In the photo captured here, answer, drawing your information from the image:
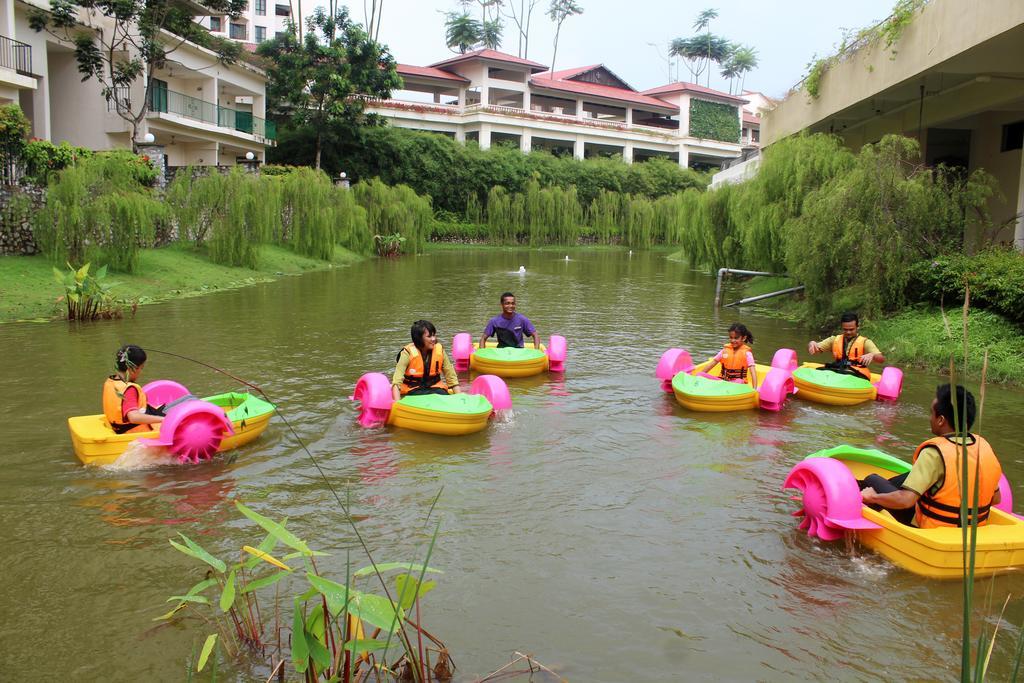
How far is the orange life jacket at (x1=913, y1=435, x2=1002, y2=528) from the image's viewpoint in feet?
15.5

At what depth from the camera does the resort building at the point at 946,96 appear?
1184cm

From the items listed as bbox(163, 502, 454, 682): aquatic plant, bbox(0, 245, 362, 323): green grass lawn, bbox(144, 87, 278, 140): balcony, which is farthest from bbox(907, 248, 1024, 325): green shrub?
bbox(144, 87, 278, 140): balcony

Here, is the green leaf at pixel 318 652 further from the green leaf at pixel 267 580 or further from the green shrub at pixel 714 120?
the green shrub at pixel 714 120

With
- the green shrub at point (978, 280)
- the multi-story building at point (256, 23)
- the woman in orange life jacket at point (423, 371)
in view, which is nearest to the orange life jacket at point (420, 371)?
the woman in orange life jacket at point (423, 371)

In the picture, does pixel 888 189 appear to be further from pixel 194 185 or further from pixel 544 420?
pixel 194 185

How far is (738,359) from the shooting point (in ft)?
30.6

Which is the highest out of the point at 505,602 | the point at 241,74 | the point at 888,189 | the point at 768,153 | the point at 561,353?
the point at 241,74

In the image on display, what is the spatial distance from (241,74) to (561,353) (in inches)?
1279

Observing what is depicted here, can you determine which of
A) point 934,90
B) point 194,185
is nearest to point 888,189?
point 934,90

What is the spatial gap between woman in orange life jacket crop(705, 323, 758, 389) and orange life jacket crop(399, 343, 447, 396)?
3358 mm

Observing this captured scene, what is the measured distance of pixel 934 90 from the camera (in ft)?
51.0

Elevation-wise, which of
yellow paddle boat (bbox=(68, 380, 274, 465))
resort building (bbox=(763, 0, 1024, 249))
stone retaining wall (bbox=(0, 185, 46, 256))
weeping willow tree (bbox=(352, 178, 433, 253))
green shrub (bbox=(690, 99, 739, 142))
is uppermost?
green shrub (bbox=(690, 99, 739, 142))

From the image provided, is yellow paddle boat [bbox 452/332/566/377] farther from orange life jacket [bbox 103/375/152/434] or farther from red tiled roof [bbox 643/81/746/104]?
A: red tiled roof [bbox 643/81/746/104]

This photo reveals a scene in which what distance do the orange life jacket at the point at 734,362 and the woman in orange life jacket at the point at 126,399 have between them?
19.7ft
